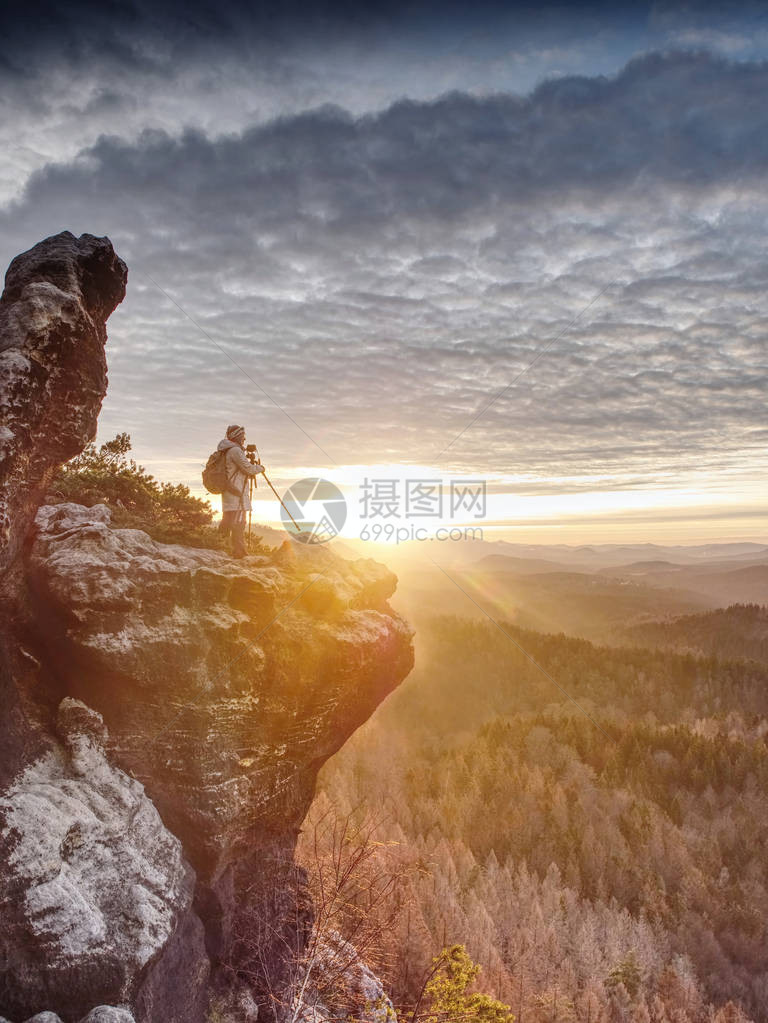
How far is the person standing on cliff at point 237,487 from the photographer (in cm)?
1220

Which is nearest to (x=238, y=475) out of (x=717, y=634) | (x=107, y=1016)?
(x=107, y=1016)

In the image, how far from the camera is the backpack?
12211 mm

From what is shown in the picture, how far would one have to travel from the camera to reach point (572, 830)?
113ft

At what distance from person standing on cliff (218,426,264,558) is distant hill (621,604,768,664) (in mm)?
108076

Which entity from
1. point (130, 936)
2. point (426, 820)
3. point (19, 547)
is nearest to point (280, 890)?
point (130, 936)

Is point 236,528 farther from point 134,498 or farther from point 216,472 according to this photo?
point 134,498

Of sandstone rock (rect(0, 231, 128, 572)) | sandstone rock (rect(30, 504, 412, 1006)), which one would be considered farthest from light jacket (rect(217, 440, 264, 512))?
sandstone rock (rect(0, 231, 128, 572))

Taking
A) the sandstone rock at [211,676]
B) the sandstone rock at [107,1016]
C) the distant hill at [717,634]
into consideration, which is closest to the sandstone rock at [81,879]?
the sandstone rock at [107,1016]

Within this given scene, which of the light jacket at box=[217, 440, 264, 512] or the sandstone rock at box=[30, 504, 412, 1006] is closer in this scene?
the sandstone rock at box=[30, 504, 412, 1006]

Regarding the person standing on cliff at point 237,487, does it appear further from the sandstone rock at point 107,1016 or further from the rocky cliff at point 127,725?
the sandstone rock at point 107,1016

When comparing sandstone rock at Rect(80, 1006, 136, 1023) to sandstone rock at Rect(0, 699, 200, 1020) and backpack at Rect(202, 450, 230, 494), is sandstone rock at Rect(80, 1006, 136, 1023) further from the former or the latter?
backpack at Rect(202, 450, 230, 494)

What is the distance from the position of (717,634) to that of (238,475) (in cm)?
12672

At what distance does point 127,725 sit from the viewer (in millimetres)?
10266

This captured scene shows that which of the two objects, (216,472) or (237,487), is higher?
(216,472)
